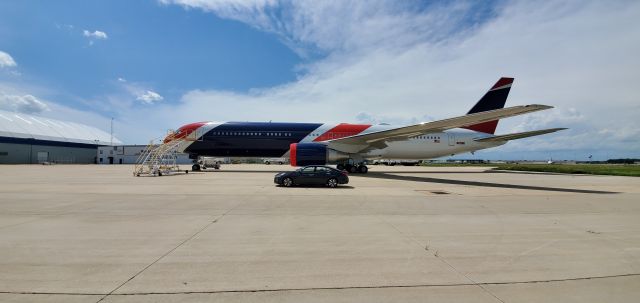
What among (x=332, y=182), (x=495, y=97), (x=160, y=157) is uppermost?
(x=495, y=97)

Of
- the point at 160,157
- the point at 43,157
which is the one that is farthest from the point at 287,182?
the point at 43,157

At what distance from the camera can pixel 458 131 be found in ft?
104

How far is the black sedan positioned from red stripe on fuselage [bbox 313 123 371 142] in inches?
500

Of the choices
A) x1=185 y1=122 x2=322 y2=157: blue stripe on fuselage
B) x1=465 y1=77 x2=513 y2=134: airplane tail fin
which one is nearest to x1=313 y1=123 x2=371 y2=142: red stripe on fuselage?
x1=185 y1=122 x2=322 y2=157: blue stripe on fuselage

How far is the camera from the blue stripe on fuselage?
29.2 m

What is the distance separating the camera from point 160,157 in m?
28.0

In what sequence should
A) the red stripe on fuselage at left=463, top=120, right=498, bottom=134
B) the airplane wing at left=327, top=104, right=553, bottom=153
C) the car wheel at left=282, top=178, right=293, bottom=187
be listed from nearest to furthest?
the airplane wing at left=327, top=104, right=553, bottom=153 → the car wheel at left=282, top=178, right=293, bottom=187 → the red stripe on fuselage at left=463, top=120, right=498, bottom=134

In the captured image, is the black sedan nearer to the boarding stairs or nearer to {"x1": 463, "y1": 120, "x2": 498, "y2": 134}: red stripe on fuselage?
the boarding stairs

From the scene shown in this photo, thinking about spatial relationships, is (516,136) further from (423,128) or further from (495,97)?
(423,128)

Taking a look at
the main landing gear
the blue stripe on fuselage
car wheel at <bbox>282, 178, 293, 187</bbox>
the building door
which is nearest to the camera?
car wheel at <bbox>282, 178, 293, 187</bbox>

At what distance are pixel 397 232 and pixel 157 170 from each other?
23.6 m

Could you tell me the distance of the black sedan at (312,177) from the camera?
17172 millimetres

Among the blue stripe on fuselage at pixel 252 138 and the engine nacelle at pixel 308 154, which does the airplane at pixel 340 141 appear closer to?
the blue stripe on fuselage at pixel 252 138

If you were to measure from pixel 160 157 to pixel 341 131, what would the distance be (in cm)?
1546
